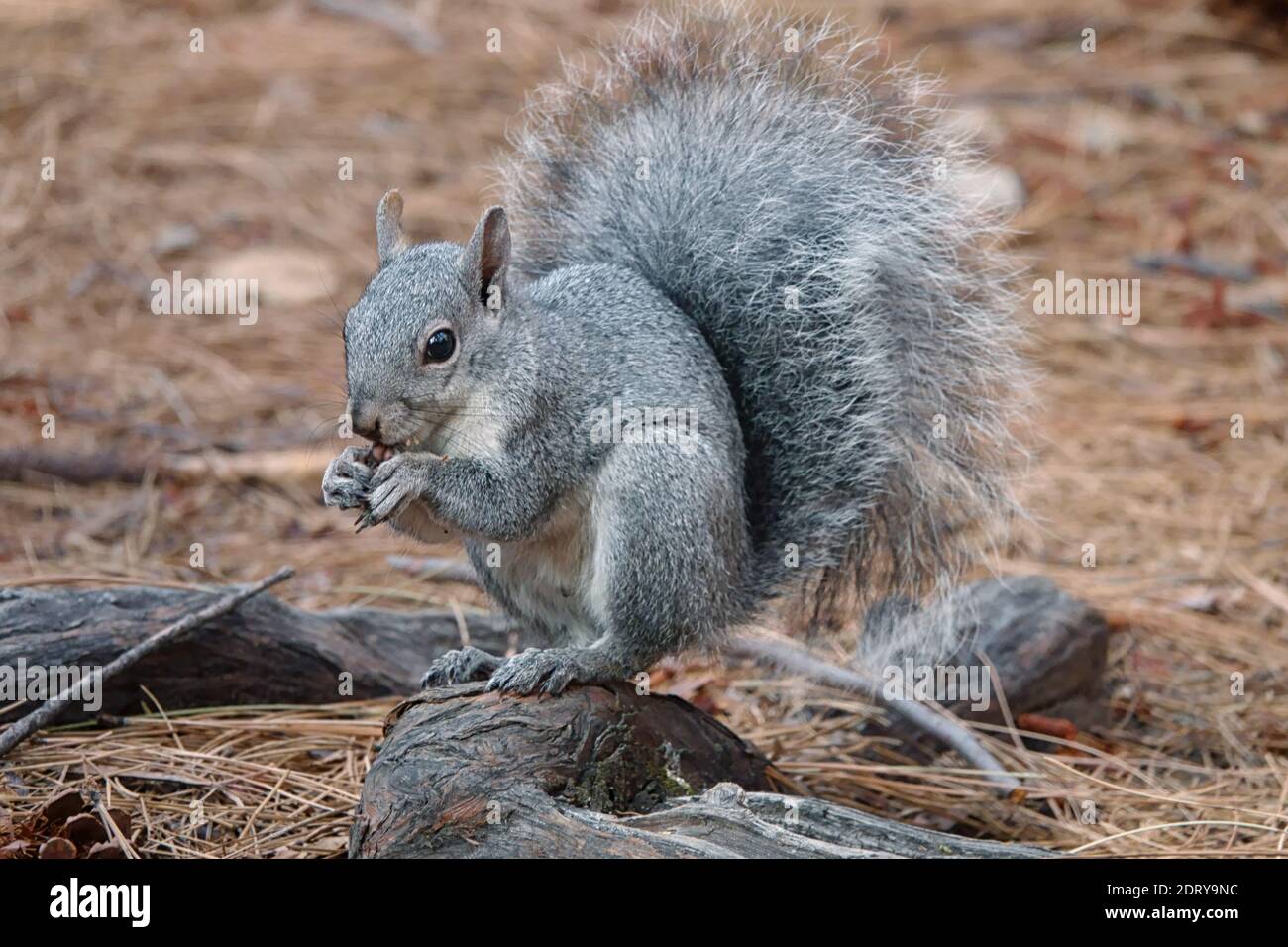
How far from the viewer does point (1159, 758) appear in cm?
253

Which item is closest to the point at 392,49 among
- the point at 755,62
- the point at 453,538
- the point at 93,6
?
the point at 93,6

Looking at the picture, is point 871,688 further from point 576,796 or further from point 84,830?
point 84,830

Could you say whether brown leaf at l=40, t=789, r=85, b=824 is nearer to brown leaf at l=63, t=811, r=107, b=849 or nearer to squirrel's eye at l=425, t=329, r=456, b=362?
brown leaf at l=63, t=811, r=107, b=849

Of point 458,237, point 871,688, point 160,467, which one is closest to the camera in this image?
point 871,688

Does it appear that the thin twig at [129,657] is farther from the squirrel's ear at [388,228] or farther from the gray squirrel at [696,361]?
the squirrel's ear at [388,228]

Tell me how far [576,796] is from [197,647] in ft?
2.54

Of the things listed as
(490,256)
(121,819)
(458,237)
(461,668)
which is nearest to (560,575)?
(461,668)

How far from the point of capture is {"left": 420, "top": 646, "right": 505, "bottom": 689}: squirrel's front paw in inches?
85.1

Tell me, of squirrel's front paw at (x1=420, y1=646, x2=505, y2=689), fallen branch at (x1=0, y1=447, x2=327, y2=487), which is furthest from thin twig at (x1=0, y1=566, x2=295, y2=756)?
fallen branch at (x1=0, y1=447, x2=327, y2=487)

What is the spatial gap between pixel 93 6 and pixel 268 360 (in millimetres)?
2668

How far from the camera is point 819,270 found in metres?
2.20

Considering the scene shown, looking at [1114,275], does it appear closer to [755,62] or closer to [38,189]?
[755,62]

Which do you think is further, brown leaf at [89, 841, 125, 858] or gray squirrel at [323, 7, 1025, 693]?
gray squirrel at [323, 7, 1025, 693]

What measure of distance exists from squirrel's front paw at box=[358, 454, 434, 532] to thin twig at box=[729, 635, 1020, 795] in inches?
25.8
